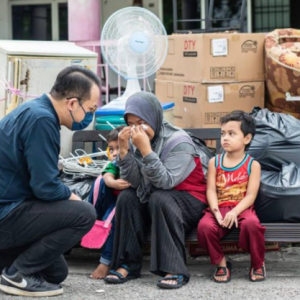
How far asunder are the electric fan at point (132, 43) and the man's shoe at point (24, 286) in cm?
227

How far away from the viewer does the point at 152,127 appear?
15.9 feet

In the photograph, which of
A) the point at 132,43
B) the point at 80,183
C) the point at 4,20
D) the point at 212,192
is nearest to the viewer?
the point at 212,192

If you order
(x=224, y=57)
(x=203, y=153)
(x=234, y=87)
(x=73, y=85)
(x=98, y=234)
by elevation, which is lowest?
(x=98, y=234)

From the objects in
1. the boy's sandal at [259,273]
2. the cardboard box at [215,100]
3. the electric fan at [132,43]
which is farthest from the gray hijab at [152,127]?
the cardboard box at [215,100]

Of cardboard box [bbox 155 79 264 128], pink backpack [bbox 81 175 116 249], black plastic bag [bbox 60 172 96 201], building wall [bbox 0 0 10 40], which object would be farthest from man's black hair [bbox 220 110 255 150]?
building wall [bbox 0 0 10 40]

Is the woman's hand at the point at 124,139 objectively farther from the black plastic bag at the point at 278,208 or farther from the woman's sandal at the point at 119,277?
the black plastic bag at the point at 278,208

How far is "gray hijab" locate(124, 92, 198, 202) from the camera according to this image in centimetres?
482

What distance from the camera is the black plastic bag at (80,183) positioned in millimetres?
5434

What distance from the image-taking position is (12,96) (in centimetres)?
600

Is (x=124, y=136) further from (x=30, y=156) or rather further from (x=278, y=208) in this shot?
(x=278, y=208)

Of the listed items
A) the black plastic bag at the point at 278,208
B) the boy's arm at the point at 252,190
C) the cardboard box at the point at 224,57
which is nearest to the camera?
the boy's arm at the point at 252,190

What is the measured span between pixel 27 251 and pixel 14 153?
0.58 meters

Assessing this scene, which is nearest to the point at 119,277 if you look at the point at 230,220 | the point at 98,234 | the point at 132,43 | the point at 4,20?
the point at 98,234

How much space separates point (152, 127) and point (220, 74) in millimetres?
2235
